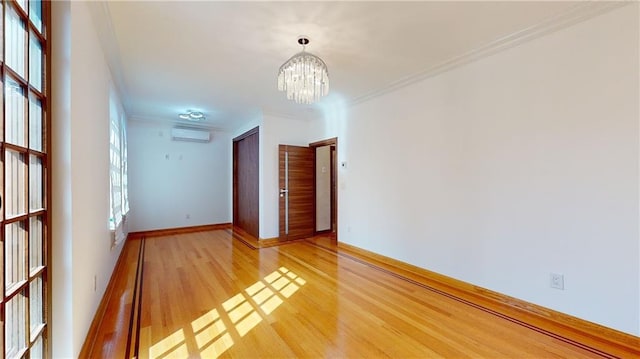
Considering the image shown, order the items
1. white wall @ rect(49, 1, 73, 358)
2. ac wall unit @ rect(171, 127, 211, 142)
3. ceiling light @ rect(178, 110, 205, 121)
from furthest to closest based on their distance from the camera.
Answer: ac wall unit @ rect(171, 127, 211, 142)
ceiling light @ rect(178, 110, 205, 121)
white wall @ rect(49, 1, 73, 358)

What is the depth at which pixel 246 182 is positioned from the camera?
589 cm

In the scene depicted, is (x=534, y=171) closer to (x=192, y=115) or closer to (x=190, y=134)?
(x=192, y=115)

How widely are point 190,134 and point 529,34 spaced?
19.6 ft

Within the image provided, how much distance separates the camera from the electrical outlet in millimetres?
2199

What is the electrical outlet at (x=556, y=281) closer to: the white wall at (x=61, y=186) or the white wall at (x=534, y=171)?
the white wall at (x=534, y=171)

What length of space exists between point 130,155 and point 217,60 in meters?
3.97

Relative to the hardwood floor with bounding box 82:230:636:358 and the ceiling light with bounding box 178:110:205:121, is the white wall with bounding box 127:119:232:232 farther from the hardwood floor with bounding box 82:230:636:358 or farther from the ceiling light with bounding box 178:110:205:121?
the hardwood floor with bounding box 82:230:636:358

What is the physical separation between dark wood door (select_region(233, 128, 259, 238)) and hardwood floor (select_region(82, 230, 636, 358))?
1.93m

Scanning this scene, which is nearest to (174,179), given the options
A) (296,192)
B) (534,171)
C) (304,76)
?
(296,192)

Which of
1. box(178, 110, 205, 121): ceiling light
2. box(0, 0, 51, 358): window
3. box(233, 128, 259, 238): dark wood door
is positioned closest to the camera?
box(0, 0, 51, 358): window

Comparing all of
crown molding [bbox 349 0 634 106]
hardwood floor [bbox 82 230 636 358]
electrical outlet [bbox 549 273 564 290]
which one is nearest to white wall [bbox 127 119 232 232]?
hardwood floor [bbox 82 230 636 358]

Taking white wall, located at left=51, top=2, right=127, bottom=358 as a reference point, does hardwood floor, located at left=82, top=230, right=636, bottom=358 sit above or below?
below

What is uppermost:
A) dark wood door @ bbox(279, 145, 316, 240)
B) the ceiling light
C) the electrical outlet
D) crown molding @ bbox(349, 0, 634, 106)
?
crown molding @ bbox(349, 0, 634, 106)

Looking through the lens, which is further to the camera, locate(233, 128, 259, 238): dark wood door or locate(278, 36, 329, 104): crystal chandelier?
locate(233, 128, 259, 238): dark wood door
